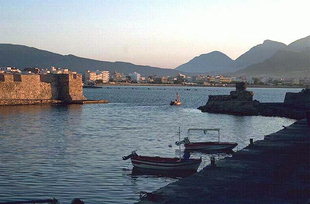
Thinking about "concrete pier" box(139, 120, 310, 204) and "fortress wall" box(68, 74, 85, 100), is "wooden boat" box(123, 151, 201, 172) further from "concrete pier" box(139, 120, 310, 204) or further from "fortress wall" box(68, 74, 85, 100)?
"fortress wall" box(68, 74, 85, 100)

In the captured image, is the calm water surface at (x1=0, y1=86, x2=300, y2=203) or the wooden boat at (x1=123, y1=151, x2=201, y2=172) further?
the wooden boat at (x1=123, y1=151, x2=201, y2=172)

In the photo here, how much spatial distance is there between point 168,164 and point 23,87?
2988 inches

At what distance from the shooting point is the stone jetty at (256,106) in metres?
72.2

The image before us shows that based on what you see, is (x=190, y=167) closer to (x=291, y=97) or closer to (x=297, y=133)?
(x=297, y=133)

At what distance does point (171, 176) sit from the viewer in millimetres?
24578

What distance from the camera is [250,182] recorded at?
59.1ft

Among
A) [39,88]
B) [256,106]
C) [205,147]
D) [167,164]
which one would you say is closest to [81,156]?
[167,164]

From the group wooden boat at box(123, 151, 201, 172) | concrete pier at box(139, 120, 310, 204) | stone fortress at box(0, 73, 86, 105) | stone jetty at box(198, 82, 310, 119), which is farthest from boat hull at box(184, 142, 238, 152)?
stone fortress at box(0, 73, 86, 105)

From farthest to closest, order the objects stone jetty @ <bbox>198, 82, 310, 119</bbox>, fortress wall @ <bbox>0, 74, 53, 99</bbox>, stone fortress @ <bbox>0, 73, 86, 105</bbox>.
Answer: stone fortress @ <bbox>0, 73, 86, 105</bbox>, fortress wall @ <bbox>0, 74, 53, 99</bbox>, stone jetty @ <bbox>198, 82, 310, 119</bbox>

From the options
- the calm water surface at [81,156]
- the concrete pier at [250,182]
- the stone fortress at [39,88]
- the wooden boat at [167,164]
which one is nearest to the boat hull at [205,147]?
the calm water surface at [81,156]

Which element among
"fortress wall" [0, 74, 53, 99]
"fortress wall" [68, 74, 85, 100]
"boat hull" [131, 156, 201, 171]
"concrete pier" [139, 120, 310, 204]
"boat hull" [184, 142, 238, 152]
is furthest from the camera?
"fortress wall" [68, 74, 85, 100]

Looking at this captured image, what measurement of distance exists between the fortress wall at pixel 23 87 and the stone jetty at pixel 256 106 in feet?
114

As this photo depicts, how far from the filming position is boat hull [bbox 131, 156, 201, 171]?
24.8 m

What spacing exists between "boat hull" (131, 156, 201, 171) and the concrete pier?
2.33 meters
